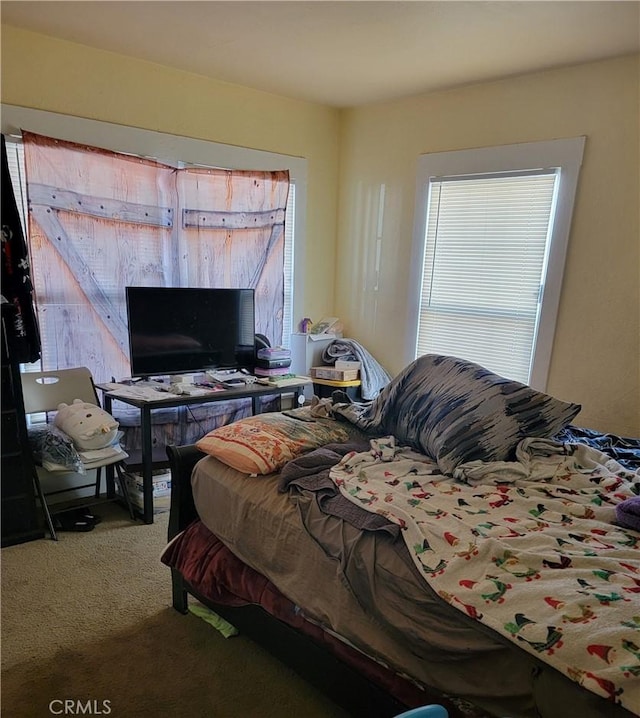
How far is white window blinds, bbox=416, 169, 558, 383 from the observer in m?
3.03

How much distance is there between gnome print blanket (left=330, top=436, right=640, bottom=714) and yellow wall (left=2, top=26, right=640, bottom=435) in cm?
119

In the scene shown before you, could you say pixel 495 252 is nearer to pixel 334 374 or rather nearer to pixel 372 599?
pixel 334 374

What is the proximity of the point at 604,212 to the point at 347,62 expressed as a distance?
1640 millimetres

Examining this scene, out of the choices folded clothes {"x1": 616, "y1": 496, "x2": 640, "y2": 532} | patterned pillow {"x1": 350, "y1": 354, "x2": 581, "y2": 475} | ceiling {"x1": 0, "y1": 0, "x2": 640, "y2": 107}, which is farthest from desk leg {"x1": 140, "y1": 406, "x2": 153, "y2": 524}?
folded clothes {"x1": 616, "y1": 496, "x2": 640, "y2": 532}

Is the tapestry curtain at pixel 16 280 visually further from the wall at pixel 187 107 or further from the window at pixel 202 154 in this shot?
the wall at pixel 187 107

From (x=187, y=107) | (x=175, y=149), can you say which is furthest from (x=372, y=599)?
(x=187, y=107)

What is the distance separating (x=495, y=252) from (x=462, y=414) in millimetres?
1704

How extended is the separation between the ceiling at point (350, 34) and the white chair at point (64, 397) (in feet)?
5.76

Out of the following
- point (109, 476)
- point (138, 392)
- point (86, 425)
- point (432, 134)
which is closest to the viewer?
point (86, 425)

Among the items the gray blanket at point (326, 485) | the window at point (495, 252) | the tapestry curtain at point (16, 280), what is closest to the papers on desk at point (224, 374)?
the tapestry curtain at point (16, 280)

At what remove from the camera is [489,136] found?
10.2 ft

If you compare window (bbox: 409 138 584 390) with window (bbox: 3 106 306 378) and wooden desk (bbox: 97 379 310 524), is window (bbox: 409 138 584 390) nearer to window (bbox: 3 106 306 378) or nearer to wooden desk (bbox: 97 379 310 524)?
window (bbox: 3 106 306 378)

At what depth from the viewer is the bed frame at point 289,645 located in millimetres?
1402

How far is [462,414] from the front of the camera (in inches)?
73.4
